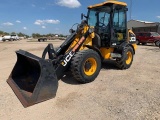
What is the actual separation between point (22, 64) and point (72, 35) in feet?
6.00

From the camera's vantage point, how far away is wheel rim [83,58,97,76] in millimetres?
6147

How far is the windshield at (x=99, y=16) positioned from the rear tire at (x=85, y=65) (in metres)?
1.91

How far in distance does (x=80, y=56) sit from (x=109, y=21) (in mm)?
2487

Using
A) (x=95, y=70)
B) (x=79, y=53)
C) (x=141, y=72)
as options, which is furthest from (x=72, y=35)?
(x=141, y=72)

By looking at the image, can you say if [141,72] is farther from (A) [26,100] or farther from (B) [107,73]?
(A) [26,100]

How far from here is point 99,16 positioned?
311 inches

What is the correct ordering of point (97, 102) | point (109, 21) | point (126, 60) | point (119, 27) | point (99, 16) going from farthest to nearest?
point (126, 60) → point (119, 27) → point (99, 16) → point (109, 21) → point (97, 102)

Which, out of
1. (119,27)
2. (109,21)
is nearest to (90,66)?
(109,21)

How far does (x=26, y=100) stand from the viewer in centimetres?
466

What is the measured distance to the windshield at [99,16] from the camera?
7691 millimetres

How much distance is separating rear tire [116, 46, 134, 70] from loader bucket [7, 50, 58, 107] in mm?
3522

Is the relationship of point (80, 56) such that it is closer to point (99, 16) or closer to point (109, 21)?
point (109, 21)

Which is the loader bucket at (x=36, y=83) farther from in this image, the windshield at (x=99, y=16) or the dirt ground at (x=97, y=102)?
the windshield at (x=99, y=16)

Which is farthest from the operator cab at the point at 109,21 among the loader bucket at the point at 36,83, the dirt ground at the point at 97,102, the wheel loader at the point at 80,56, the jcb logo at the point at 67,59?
the loader bucket at the point at 36,83
